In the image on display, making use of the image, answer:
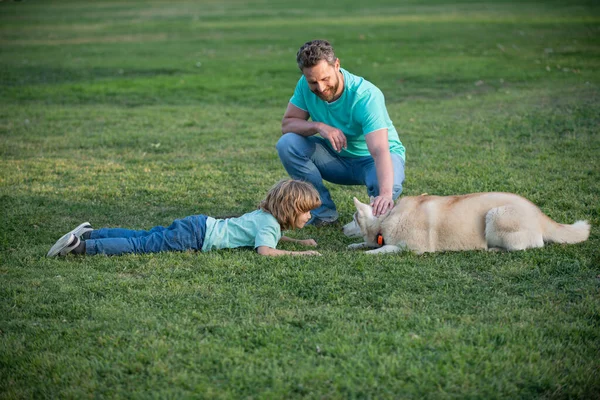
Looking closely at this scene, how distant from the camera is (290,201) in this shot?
5777 millimetres

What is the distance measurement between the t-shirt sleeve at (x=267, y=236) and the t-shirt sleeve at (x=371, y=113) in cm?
122

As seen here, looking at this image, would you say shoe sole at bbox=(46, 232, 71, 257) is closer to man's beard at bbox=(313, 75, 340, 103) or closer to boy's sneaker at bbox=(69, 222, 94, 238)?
boy's sneaker at bbox=(69, 222, 94, 238)

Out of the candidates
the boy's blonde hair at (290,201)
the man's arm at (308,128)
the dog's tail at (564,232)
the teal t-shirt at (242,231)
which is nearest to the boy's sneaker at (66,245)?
the teal t-shirt at (242,231)

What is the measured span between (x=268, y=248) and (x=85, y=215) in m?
2.49

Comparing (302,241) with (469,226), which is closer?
(469,226)

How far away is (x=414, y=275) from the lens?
5215 mm

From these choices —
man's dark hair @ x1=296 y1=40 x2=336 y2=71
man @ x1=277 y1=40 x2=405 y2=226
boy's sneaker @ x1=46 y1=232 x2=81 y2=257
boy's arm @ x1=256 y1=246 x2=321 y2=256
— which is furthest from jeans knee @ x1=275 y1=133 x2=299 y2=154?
boy's sneaker @ x1=46 y1=232 x2=81 y2=257

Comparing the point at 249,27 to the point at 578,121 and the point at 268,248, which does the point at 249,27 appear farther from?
the point at 268,248

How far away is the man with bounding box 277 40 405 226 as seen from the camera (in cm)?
→ 586

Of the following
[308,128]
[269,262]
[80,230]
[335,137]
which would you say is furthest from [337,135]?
[80,230]

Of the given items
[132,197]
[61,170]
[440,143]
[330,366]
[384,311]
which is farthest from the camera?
[440,143]

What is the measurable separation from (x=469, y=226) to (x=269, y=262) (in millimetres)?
1694

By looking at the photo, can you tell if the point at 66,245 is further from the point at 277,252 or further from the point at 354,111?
the point at 354,111

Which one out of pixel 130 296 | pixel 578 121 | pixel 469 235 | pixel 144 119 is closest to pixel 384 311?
pixel 469 235
